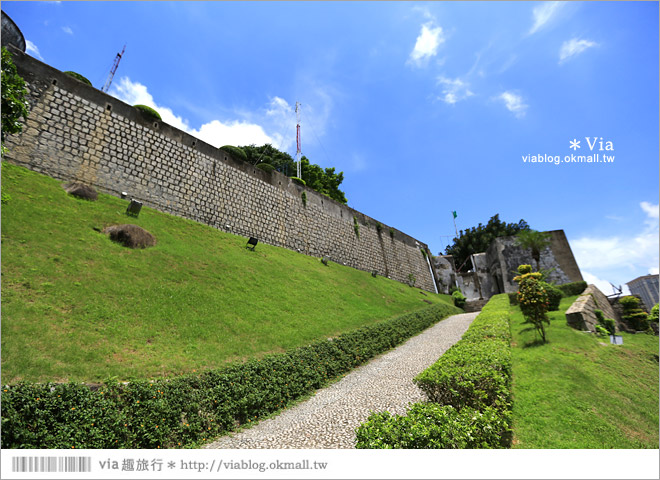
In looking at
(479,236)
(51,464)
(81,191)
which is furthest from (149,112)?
(479,236)

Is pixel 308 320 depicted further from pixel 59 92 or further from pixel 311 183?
pixel 311 183

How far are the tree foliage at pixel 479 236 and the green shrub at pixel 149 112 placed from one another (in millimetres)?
44770

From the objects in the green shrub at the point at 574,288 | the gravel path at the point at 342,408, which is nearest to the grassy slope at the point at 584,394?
the gravel path at the point at 342,408

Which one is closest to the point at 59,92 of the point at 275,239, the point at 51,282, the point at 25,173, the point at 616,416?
the point at 25,173

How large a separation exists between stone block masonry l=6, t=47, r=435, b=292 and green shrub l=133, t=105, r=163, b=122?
0.75 ft

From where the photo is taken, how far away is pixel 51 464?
8.70ft

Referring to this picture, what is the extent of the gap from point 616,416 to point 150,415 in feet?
26.0

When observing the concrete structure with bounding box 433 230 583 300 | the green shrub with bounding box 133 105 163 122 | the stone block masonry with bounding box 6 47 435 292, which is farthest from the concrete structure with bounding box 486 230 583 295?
the green shrub with bounding box 133 105 163 122

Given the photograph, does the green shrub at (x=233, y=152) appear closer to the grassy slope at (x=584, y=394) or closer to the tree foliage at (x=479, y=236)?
the grassy slope at (x=584, y=394)

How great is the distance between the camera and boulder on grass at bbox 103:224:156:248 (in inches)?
414

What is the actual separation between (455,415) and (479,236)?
167ft

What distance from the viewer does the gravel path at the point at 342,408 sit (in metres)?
4.98

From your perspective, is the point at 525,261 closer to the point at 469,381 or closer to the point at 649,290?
the point at 649,290

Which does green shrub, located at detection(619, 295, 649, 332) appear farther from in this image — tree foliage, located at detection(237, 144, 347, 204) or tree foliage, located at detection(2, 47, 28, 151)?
tree foliage, located at detection(237, 144, 347, 204)
